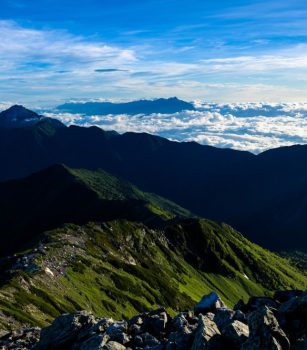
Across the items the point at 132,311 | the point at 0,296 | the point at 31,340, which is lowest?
the point at 132,311

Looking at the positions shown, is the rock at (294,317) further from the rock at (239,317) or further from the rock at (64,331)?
the rock at (64,331)

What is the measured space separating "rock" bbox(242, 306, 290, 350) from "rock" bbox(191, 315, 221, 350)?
12.2 feet

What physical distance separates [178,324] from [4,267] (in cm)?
11632

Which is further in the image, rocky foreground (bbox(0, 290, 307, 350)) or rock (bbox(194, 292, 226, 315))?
rock (bbox(194, 292, 226, 315))

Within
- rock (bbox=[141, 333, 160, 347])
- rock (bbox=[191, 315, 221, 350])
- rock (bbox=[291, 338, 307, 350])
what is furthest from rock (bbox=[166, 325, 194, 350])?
rock (bbox=[291, 338, 307, 350])

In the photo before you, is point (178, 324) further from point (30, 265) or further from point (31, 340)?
point (30, 265)

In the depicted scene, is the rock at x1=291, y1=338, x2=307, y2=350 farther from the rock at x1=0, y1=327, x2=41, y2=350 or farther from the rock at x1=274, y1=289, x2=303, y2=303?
the rock at x1=0, y1=327, x2=41, y2=350

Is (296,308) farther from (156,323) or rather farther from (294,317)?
(156,323)

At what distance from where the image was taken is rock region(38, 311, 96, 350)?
5341 cm

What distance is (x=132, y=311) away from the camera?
16925 cm

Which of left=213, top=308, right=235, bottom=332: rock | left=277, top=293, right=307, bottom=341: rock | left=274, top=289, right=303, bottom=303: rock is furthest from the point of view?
left=274, top=289, right=303, bottom=303: rock

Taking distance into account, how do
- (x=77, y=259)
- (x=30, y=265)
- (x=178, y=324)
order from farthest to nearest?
(x=77, y=259)
(x=30, y=265)
(x=178, y=324)

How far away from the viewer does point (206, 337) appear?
41.1 meters

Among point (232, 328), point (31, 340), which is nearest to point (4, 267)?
point (31, 340)
